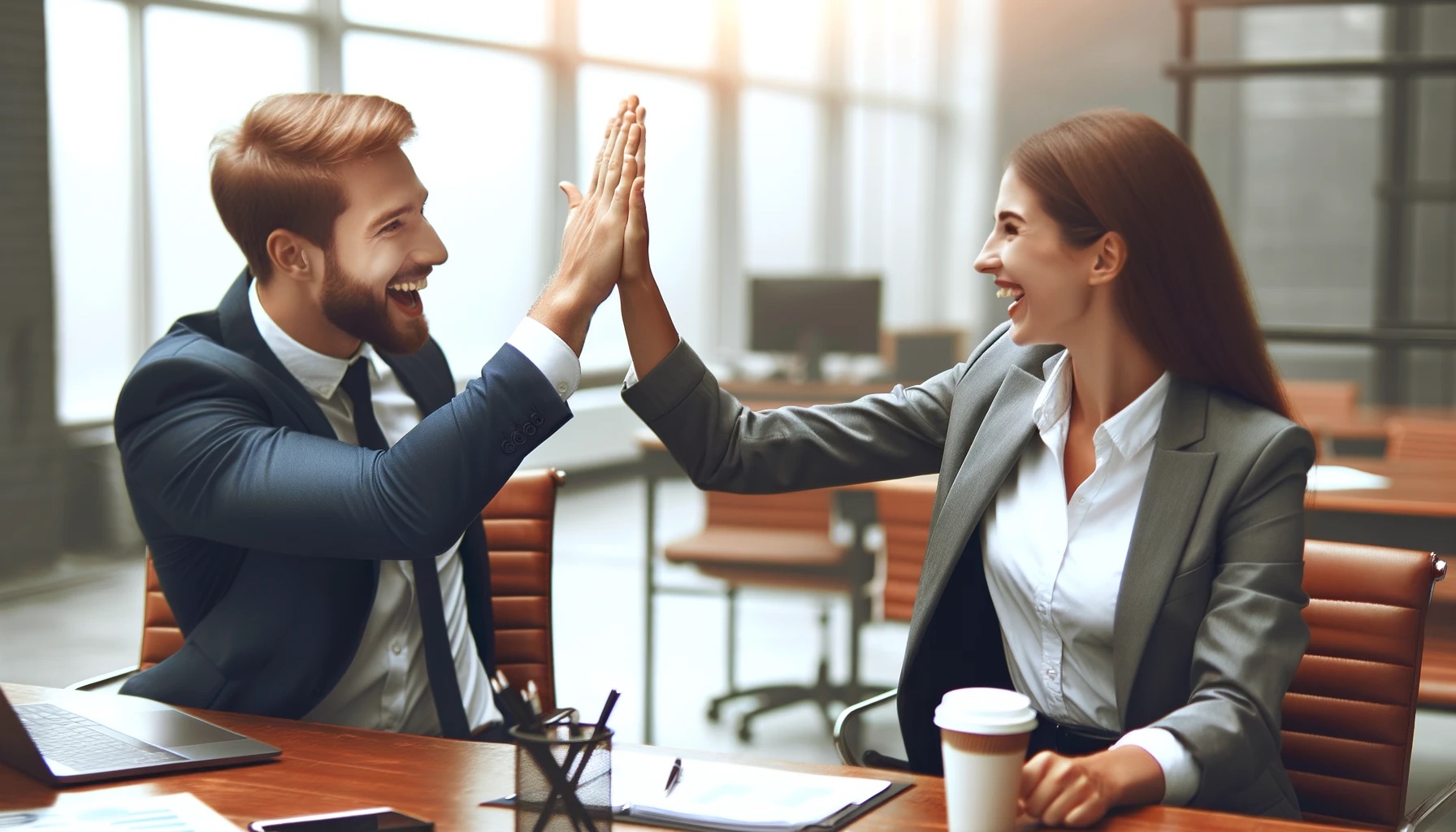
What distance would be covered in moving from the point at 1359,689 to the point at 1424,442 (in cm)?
288

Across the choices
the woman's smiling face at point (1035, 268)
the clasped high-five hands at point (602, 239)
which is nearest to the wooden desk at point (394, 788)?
the clasped high-five hands at point (602, 239)

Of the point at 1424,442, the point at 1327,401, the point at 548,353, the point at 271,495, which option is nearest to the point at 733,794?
the point at 548,353

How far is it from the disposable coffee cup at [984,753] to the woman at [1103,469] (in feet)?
0.60

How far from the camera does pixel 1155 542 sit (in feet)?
4.91

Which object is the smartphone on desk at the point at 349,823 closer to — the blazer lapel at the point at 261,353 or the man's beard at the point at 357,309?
the blazer lapel at the point at 261,353

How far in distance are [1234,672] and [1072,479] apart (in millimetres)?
333

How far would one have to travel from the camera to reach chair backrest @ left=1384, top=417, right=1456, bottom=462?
421cm

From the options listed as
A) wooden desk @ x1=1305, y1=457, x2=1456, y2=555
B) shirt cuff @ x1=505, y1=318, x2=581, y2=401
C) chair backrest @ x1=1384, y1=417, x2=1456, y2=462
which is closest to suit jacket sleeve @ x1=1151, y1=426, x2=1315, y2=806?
shirt cuff @ x1=505, y1=318, x2=581, y2=401

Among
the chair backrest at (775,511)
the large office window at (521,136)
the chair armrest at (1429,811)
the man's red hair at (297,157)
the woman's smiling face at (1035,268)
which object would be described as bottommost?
the chair backrest at (775,511)

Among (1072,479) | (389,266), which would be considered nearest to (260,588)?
(389,266)

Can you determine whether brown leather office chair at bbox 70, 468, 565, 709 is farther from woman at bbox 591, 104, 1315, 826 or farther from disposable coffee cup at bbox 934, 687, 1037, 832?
disposable coffee cup at bbox 934, 687, 1037, 832

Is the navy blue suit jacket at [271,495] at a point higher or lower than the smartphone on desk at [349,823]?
higher

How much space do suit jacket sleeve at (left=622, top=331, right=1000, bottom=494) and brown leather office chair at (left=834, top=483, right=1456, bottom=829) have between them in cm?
35

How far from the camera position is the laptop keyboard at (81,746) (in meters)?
1.38
